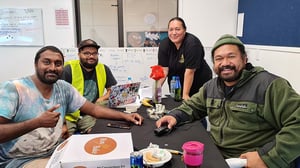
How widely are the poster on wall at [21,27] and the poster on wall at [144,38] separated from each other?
1.42 m

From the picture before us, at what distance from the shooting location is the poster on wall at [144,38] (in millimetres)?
4102

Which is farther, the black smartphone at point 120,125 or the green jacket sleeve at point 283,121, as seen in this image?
the black smartphone at point 120,125

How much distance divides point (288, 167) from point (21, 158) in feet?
4.73

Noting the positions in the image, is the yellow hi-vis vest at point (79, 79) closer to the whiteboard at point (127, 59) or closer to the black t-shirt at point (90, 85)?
the black t-shirt at point (90, 85)

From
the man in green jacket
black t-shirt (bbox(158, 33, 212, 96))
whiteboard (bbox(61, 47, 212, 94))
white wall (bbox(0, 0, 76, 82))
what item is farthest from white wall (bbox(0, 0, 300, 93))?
the man in green jacket

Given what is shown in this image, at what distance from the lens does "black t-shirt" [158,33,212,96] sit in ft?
8.02

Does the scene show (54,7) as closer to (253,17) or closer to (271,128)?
(253,17)

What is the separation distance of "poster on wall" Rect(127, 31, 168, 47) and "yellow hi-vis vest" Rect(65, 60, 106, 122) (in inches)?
66.2

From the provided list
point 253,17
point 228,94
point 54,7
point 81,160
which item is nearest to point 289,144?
point 228,94

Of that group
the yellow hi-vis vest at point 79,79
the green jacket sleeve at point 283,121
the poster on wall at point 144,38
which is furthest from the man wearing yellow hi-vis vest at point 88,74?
the poster on wall at point 144,38

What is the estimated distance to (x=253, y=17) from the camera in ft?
10.2

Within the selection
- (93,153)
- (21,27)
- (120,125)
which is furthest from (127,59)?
(93,153)

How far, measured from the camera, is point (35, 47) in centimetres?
384

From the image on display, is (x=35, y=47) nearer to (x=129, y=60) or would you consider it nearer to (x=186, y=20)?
(x=129, y=60)
